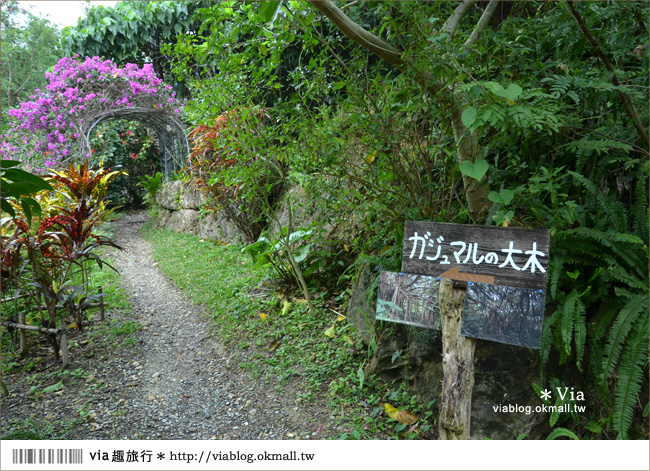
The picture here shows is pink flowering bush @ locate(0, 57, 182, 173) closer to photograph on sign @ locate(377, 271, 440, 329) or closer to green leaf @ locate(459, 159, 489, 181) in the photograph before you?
photograph on sign @ locate(377, 271, 440, 329)

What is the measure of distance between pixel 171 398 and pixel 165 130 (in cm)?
673

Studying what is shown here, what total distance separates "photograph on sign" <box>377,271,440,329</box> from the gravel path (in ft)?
2.17

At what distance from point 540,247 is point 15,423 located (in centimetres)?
221

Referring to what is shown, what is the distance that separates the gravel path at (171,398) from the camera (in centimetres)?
175

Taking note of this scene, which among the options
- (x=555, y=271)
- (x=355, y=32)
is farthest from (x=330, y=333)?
(x=355, y=32)

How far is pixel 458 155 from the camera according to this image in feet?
5.98

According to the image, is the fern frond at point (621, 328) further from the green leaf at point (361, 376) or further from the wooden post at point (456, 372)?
the green leaf at point (361, 376)

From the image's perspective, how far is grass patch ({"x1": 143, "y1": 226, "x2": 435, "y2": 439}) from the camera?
195 cm

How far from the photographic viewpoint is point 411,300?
5.20 ft

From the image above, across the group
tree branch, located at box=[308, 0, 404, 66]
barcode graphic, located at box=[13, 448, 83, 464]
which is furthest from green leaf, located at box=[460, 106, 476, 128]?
barcode graphic, located at box=[13, 448, 83, 464]

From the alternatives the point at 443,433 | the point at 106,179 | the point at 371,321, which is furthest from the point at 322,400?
the point at 106,179

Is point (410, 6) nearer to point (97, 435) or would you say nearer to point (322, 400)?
point (322, 400)

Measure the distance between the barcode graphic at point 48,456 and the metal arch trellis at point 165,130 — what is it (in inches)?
214

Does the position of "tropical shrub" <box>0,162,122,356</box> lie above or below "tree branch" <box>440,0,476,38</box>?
below
